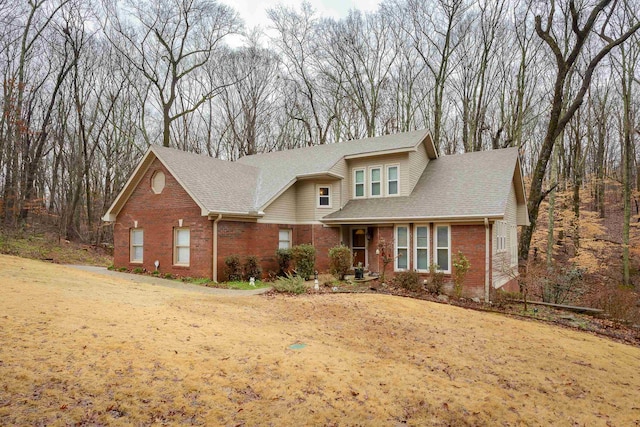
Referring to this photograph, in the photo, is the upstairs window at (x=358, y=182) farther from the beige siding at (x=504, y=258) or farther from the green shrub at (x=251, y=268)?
the beige siding at (x=504, y=258)

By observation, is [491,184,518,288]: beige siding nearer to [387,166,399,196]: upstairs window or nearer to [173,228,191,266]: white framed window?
[387,166,399,196]: upstairs window

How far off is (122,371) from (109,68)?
3114 cm

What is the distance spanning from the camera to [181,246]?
637 inches

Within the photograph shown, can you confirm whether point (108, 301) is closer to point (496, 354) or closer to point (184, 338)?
point (184, 338)

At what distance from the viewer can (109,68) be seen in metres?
29.9

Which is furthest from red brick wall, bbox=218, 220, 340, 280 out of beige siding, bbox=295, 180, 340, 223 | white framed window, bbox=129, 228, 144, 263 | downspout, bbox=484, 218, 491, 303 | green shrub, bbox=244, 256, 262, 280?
downspout, bbox=484, 218, 491, 303

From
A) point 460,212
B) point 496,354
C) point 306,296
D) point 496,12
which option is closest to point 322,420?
point 496,354

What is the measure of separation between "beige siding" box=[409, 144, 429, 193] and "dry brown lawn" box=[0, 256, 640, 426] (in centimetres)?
901

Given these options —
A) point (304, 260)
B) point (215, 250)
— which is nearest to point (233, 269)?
point (215, 250)

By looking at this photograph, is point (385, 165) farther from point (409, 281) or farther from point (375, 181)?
point (409, 281)

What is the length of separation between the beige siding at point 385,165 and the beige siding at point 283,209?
2.91m

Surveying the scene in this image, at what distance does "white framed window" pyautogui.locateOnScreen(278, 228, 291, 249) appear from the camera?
1761 centimetres

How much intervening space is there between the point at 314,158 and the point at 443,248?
834 cm

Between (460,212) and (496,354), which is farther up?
(460,212)
